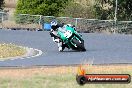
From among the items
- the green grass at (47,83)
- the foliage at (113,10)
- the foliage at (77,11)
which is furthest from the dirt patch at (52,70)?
the foliage at (113,10)

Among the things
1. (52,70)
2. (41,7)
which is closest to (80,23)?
(41,7)

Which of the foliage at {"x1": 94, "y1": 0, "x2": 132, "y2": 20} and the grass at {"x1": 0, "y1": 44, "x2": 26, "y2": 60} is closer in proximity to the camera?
the grass at {"x1": 0, "y1": 44, "x2": 26, "y2": 60}

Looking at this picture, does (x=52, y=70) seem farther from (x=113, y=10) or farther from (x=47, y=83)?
(x=113, y=10)

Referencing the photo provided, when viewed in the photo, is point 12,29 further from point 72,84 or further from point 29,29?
point 72,84

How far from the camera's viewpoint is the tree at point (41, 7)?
150ft

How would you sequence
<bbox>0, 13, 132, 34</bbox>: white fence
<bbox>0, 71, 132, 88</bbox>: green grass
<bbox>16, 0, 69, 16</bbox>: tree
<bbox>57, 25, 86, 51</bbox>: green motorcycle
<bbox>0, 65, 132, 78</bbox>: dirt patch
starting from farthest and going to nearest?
<bbox>16, 0, 69, 16</bbox>: tree → <bbox>0, 13, 132, 34</bbox>: white fence → <bbox>57, 25, 86, 51</bbox>: green motorcycle → <bbox>0, 65, 132, 78</bbox>: dirt patch → <bbox>0, 71, 132, 88</bbox>: green grass

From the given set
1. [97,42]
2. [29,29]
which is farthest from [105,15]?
[97,42]

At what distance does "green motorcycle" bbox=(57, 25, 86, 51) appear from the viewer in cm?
2205

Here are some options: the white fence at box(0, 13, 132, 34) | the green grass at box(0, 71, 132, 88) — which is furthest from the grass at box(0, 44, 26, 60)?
the white fence at box(0, 13, 132, 34)

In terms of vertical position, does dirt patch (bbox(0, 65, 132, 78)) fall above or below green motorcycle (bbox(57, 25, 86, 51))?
above

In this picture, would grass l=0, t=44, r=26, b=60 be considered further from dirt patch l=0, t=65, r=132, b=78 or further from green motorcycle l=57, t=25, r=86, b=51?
dirt patch l=0, t=65, r=132, b=78

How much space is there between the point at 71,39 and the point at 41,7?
24.3m

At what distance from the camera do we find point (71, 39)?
22.1 metres

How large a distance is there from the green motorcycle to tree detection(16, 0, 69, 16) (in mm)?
23391
